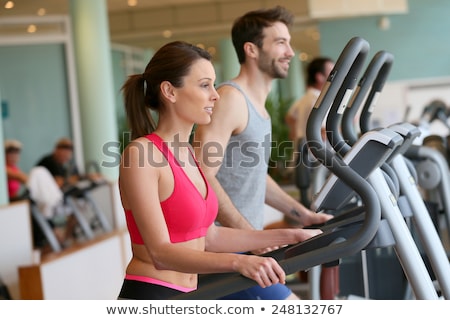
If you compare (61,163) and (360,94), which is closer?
(360,94)

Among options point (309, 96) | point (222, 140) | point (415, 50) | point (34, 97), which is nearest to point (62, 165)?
point (34, 97)

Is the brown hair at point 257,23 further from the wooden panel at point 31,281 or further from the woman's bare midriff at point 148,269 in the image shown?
the wooden panel at point 31,281

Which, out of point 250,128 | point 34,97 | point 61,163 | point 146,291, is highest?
point 34,97

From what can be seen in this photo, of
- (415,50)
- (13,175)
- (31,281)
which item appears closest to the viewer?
(31,281)

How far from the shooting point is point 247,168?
246 cm

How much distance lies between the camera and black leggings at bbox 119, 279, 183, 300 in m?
1.74

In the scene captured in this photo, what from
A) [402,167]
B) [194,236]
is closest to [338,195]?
[194,236]

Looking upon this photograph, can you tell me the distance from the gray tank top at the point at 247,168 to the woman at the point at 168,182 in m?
0.49

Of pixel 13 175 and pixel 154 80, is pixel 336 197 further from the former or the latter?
pixel 13 175

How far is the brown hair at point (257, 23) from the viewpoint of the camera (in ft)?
8.20

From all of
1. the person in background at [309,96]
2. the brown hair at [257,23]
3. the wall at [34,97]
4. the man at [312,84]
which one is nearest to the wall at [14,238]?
the person in background at [309,96]

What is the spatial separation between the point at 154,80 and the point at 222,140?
0.55 metres

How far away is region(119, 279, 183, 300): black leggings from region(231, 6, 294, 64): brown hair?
38.6 inches

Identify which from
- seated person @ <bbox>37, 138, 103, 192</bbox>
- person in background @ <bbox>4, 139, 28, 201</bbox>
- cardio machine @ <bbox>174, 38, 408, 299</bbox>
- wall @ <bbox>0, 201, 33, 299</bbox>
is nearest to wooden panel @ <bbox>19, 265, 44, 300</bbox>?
wall @ <bbox>0, 201, 33, 299</bbox>
